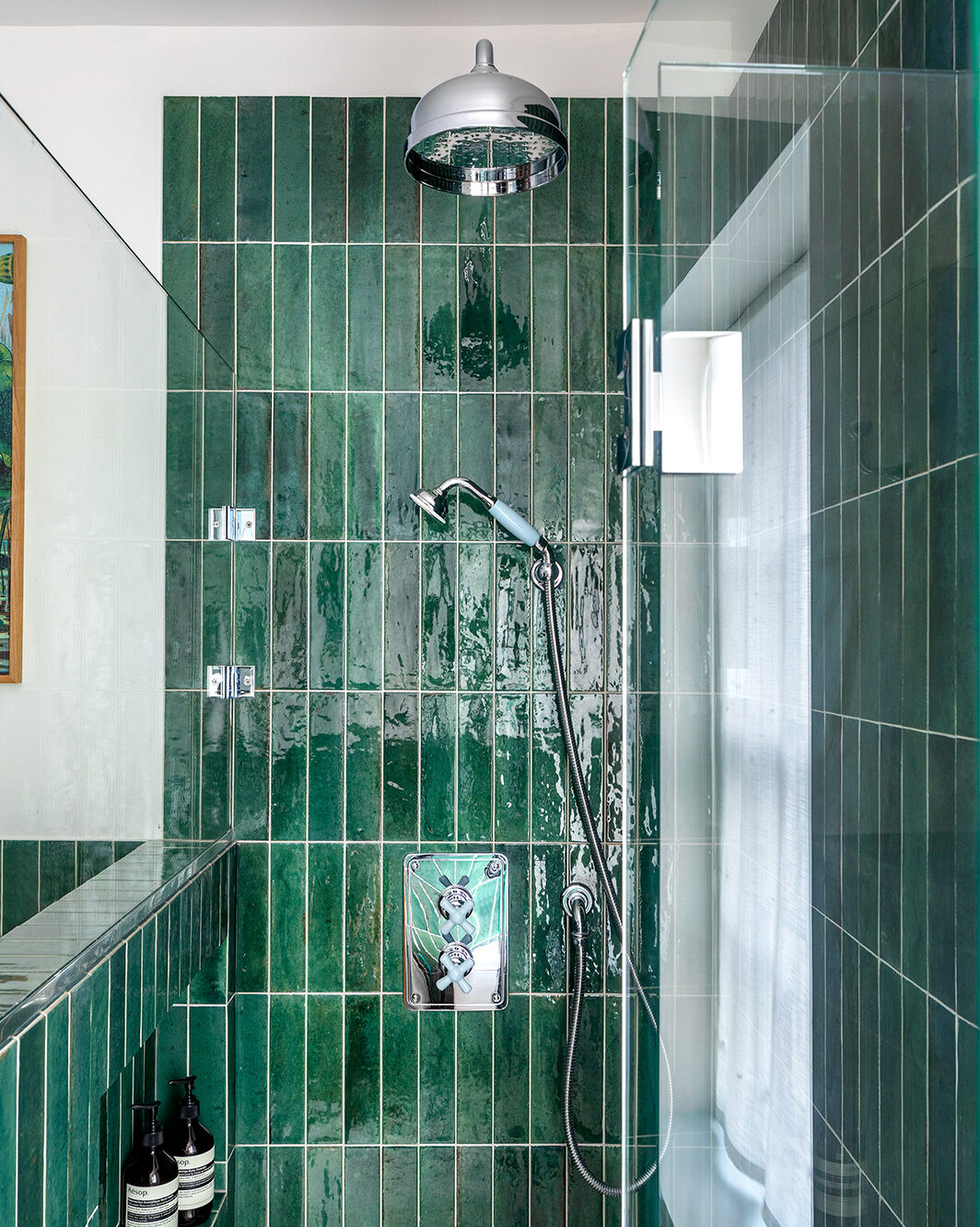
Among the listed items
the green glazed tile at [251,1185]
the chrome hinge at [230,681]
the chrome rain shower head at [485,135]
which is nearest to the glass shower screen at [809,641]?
the chrome rain shower head at [485,135]

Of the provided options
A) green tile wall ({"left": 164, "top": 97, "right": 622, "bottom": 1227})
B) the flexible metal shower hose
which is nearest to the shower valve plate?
green tile wall ({"left": 164, "top": 97, "right": 622, "bottom": 1227})

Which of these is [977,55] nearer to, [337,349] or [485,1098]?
[337,349]

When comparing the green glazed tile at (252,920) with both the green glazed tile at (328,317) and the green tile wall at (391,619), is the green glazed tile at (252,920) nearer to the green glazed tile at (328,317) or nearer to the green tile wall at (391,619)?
the green tile wall at (391,619)

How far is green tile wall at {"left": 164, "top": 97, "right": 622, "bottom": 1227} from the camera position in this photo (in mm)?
1882

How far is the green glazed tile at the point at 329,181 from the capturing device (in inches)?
75.8

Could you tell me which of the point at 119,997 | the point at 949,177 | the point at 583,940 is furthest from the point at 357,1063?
the point at 949,177

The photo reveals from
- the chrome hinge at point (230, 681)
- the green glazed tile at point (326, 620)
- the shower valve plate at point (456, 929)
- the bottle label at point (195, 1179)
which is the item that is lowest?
the bottle label at point (195, 1179)

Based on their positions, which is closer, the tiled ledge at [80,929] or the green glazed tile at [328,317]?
the tiled ledge at [80,929]

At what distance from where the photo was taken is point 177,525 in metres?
1.66

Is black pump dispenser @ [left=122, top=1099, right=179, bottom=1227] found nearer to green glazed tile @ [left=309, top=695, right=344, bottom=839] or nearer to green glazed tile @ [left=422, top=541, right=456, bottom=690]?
green glazed tile @ [left=309, top=695, right=344, bottom=839]

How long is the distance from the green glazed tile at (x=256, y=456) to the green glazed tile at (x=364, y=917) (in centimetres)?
63

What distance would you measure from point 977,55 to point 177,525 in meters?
1.44

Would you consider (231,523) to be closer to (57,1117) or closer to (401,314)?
(401,314)

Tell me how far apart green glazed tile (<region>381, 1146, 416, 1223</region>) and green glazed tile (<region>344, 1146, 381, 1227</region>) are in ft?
0.04
